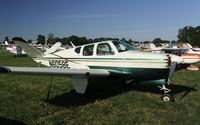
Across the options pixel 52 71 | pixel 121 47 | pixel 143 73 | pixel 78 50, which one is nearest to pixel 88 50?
pixel 78 50

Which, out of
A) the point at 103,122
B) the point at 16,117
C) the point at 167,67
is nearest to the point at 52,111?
the point at 16,117

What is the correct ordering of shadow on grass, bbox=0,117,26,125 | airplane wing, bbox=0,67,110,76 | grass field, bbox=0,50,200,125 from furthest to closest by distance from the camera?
airplane wing, bbox=0,67,110,76 → grass field, bbox=0,50,200,125 → shadow on grass, bbox=0,117,26,125

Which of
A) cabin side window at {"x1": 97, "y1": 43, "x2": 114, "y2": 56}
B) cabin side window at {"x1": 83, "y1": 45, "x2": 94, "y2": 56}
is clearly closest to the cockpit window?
cabin side window at {"x1": 97, "y1": 43, "x2": 114, "y2": 56}

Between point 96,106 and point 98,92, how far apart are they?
6.67ft

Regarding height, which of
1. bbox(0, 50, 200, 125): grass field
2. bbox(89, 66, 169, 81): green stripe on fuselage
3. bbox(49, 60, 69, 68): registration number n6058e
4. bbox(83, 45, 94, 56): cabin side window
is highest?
bbox(83, 45, 94, 56): cabin side window

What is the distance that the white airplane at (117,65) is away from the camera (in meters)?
7.33

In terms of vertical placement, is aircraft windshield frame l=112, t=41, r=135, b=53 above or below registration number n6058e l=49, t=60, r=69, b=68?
above

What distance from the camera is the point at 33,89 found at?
363 inches

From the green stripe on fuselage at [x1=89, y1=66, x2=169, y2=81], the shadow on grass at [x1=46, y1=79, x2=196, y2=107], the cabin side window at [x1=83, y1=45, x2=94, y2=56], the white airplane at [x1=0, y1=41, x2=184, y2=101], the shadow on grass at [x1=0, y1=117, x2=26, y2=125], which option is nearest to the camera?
the shadow on grass at [x1=0, y1=117, x2=26, y2=125]

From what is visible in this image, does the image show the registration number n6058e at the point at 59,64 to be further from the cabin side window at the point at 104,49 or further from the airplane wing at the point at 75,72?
the airplane wing at the point at 75,72

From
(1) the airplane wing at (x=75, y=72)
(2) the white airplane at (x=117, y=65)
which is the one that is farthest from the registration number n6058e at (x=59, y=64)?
(1) the airplane wing at (x=75, y=72)

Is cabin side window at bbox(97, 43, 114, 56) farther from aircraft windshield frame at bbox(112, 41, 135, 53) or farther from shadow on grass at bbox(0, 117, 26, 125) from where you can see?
shadow on grass at bbox(0, 117, 26, 125)

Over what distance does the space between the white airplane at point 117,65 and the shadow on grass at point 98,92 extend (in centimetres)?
54

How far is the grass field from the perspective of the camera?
5.86 meters
